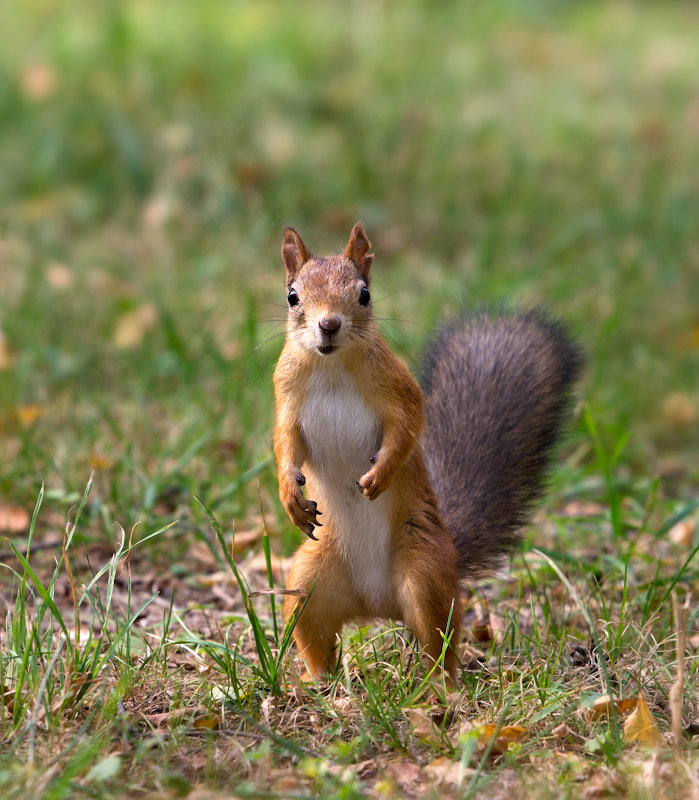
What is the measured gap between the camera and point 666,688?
197 cm

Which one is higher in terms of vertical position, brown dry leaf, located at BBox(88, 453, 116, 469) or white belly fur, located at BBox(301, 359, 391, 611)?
brown dry leaf, located at BBox(88, 453, 116, 469)

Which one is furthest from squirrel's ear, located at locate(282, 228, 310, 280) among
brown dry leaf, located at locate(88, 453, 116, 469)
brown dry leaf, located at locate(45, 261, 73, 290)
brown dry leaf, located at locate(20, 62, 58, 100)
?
brown dry leaf, located at locate(20, 62, 58, 100)

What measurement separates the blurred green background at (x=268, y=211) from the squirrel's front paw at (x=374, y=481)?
866 mm

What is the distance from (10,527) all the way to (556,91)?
421 cm

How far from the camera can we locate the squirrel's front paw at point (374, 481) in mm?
1892

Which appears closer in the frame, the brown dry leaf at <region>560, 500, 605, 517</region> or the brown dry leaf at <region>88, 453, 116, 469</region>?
the brown dry leaf at <region>88, 453, 116, 469</region>

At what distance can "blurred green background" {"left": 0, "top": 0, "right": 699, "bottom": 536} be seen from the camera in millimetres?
3184

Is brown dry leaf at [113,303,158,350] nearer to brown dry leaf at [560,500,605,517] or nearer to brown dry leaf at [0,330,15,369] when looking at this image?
brown dry leaf at [0,330,15,369]

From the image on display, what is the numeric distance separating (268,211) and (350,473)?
8.66 ft

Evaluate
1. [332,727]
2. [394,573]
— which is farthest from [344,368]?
[332,727]

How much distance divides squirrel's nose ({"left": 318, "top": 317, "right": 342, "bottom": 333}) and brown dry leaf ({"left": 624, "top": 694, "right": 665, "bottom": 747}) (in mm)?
764

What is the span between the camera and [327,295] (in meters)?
1.92

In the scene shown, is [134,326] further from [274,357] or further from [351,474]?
[351,474]

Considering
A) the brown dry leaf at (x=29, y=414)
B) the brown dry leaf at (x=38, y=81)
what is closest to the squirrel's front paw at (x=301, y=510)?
the brown dry leaf at (x=29, y=414)
